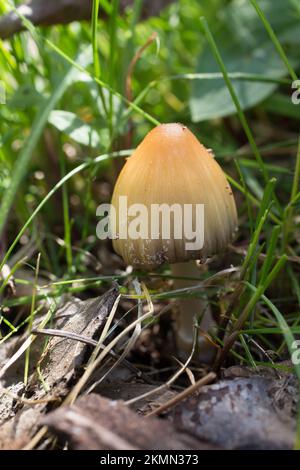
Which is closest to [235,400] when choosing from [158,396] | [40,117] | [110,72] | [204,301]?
[158,396]

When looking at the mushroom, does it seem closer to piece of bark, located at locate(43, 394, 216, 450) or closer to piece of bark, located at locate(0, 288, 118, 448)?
piece of bark, located at locate(0, 288, 118, 448)

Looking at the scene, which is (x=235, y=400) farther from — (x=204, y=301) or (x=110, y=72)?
(x=110, y=72)

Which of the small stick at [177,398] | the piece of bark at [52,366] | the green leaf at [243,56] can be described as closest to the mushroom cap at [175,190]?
the piece of bark at [52,366]

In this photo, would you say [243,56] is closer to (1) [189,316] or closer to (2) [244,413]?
(1) [189,316]

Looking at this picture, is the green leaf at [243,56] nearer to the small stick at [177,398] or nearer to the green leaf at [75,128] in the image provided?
the green leaf at [75,128]

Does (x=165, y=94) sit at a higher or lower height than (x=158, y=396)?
higher

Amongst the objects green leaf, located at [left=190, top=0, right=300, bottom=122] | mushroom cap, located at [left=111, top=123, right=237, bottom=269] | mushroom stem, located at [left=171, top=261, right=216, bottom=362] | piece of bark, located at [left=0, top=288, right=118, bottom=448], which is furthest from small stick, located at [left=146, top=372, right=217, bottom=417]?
green leaf, located at [left=190, top=0, right=300, bottom=122]

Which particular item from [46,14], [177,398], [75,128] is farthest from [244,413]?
[46,14]

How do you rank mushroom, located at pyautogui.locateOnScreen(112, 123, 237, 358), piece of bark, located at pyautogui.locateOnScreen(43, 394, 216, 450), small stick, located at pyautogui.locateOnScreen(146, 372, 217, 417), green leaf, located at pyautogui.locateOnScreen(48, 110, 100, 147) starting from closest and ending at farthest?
piece of bark, located at pyautogui.locateOnScreen(43, 394, 216, 450) → small stick, located at pyautogui.locateOnScreen(146, 372, 217, 417) → mushroom, located at pyautogui.locateOnScreen(112, 123, 237, 358) → green leaf, located at pyautogui.locateOnScreen(48, 110, 100, 147)
